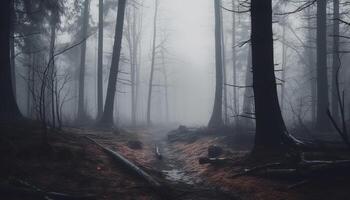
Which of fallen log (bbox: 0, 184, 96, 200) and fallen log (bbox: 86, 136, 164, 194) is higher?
fallen log (bbox: 0, 184, 96, 200)

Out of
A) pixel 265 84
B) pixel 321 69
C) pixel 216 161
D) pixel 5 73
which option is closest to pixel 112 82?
pixel 5 73

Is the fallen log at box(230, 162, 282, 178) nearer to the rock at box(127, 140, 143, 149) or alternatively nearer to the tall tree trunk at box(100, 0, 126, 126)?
the rock at box(127, 140, 143, 149)

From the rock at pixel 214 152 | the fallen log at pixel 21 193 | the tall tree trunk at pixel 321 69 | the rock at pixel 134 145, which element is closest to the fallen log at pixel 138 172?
the fallen log at pixel 21 193

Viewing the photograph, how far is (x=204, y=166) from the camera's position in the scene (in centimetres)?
929

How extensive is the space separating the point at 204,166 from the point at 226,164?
0.90 meters

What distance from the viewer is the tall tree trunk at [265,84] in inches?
332

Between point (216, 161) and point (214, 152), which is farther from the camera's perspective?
point (214, 152)

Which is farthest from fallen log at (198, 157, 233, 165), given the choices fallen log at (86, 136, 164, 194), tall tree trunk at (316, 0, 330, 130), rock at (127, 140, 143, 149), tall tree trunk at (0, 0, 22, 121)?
tall tree trunk at (316, 0, 330, 130)

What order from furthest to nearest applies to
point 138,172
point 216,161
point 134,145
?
1. point 134,145
2. point 216,161
3. point 138,172

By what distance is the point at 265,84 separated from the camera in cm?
858

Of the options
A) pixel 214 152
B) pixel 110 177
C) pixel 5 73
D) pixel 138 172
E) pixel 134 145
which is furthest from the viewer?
pixel 134 145

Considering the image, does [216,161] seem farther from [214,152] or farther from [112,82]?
[112,82]

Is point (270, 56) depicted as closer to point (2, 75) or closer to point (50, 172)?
point (50, 172)

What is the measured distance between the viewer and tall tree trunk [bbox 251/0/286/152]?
332 inches
